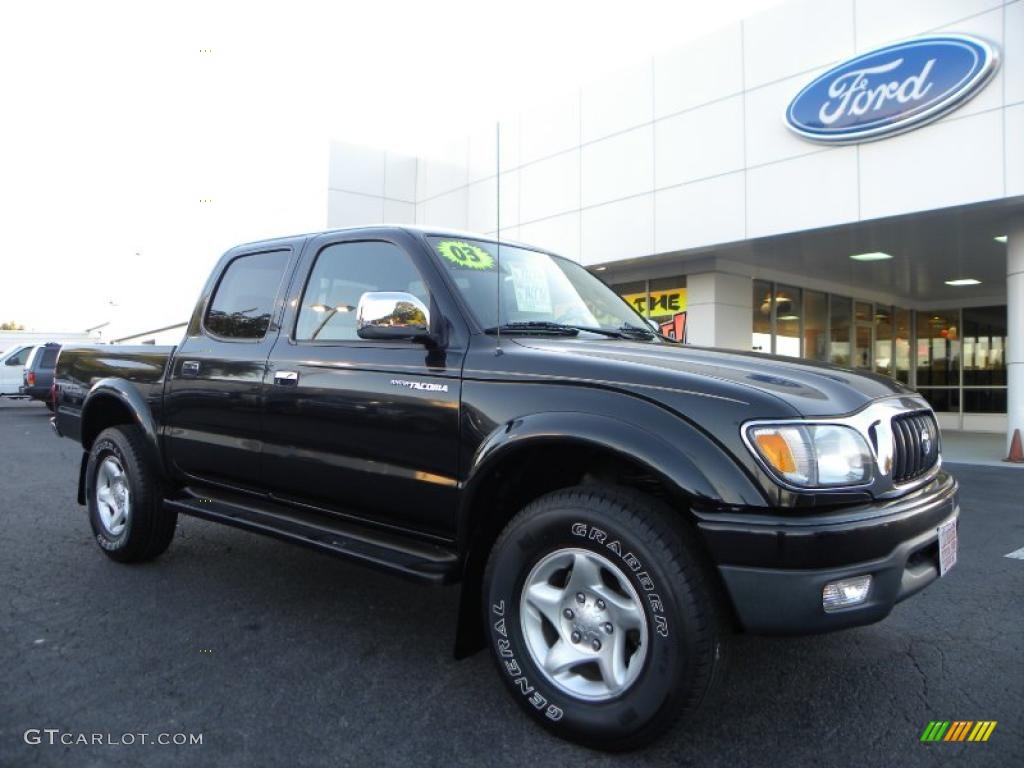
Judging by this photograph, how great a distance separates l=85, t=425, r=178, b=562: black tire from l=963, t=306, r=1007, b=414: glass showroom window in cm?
1841

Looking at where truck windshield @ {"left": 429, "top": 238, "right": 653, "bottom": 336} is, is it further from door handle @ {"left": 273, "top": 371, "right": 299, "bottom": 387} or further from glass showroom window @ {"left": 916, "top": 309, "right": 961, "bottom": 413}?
glass showroom window @ {"left": 916, "top": 309, "right": 961, "bottom": 413}

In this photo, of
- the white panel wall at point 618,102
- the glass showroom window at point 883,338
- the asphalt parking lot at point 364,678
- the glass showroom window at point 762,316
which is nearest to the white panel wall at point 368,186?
the white panel wall at point 618,102

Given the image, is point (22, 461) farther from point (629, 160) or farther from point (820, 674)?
point (629, 160)

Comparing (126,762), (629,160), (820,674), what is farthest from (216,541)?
(629,160)

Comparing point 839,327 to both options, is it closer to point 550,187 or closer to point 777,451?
point 550,187

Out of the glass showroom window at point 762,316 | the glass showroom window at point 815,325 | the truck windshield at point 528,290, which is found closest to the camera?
the truck windshield at point 528,290

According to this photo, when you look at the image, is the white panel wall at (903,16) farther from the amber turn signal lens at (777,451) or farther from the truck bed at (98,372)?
the truck bed at (98,372)

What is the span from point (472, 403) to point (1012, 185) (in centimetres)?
934

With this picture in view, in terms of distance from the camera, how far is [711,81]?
12.4 m

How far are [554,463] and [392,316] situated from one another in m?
0.88

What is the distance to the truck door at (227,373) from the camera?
3.72m

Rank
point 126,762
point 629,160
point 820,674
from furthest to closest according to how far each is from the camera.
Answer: point 629,160 < point 820,674 < point 126,762

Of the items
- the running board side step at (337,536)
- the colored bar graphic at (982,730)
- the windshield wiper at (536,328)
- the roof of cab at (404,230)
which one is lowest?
the colored bar graphic at (982,730)

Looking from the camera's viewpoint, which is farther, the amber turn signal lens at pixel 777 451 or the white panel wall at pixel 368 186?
the white panel wall at pixel 368 186
